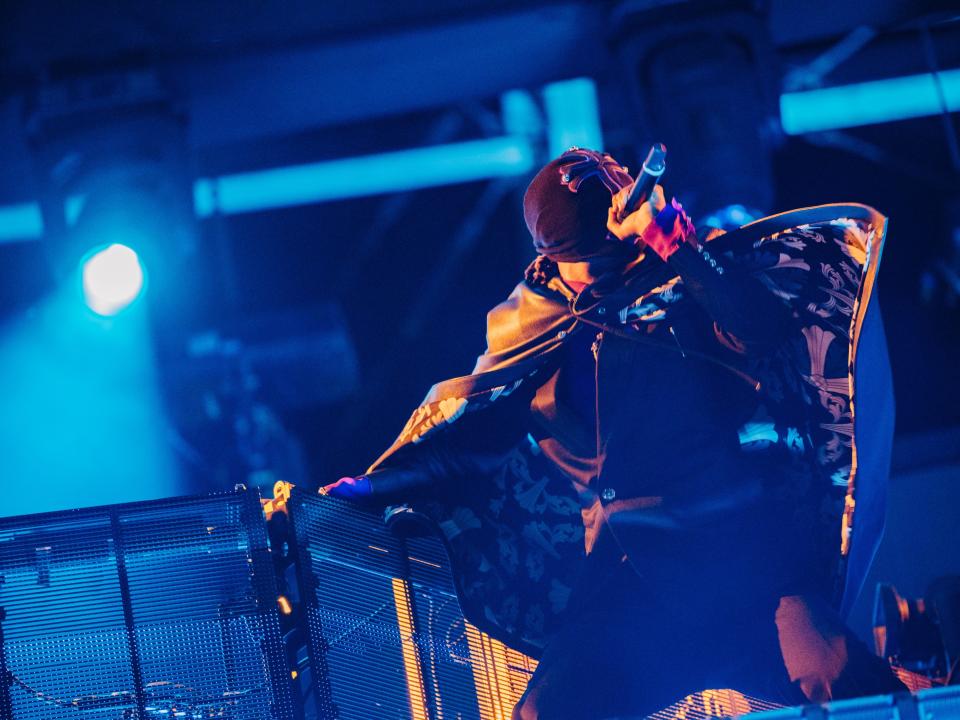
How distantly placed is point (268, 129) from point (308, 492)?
2.98 metres

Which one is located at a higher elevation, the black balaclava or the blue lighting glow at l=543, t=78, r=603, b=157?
the blue lighting glow at l=543, t=78, r=603, b=157

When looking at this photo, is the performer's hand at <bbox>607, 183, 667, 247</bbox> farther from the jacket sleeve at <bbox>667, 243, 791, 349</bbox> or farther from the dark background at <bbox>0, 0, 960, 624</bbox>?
the dark background at <bbox>0, 0, 960, 624</bbox>

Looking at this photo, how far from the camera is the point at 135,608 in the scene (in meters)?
2.45

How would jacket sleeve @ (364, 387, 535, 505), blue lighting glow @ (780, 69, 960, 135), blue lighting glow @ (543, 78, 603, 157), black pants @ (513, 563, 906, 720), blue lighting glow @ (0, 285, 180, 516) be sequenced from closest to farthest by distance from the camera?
black pants @ (513, 563, 906, 720) → jacket sleeve @ (364, 387, 535, 505) → blue lighting glow @ (543, 78, 603, 157) → blue lighting glow @ (780, 69, 960, 135) → blue lighting glow @ (0, 285, 180, 516)

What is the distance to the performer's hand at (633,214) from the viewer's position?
231 centimetres

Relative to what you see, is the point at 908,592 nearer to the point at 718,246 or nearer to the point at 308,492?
the point at 718,246

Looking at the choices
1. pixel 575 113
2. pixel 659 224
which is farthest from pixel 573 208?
pixel 575 113

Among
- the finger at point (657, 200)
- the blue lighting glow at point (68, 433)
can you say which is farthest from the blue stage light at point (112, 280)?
the finger at point (657, 200)

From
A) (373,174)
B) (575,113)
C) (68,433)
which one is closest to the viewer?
(575,113)

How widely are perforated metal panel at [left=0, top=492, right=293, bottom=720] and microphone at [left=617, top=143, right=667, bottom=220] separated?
39.2 inches

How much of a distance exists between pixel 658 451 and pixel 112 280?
3.50 metres

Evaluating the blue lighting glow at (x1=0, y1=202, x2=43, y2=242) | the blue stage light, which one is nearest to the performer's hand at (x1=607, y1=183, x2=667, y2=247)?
the blue stage light

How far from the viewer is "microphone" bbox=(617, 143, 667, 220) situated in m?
2.12

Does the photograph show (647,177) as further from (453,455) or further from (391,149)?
(391,149)
